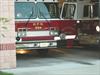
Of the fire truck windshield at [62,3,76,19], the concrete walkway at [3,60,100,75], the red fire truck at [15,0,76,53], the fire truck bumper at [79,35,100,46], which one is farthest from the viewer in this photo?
the fire truck bumper at [79,35,100,46]

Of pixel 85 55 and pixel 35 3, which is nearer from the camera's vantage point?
pixel 35 3

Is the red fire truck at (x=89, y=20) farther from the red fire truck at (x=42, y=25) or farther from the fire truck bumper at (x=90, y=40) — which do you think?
the red fire truck at (x=42, y=25)

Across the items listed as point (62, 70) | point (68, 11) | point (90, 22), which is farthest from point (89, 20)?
point (62, 70)

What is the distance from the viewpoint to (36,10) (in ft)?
54.9

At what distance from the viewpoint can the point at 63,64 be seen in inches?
609

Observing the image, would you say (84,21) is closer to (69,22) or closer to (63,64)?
(69,22)

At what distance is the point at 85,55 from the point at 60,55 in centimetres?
109

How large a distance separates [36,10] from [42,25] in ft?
2.06

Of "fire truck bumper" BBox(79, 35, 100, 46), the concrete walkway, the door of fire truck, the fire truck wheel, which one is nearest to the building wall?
the concrete walkway

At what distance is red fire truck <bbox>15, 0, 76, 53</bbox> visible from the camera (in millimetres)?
16391

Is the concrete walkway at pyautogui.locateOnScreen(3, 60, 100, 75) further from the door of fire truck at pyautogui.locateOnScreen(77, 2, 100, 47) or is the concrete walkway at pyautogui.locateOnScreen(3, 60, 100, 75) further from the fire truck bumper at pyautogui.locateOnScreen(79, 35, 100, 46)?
the door of fire truck at pyautogui.locateOnScreen(77, 2, 100, 47)

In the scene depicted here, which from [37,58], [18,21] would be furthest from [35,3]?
[37,58]

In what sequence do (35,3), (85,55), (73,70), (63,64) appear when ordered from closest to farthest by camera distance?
(73,70) < (63,64) < (35,3) < (85,55)

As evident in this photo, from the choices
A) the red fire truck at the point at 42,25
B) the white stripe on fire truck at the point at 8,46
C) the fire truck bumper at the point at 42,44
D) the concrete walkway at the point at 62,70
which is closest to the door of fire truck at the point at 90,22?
the red fire truck at the point at 42,25
